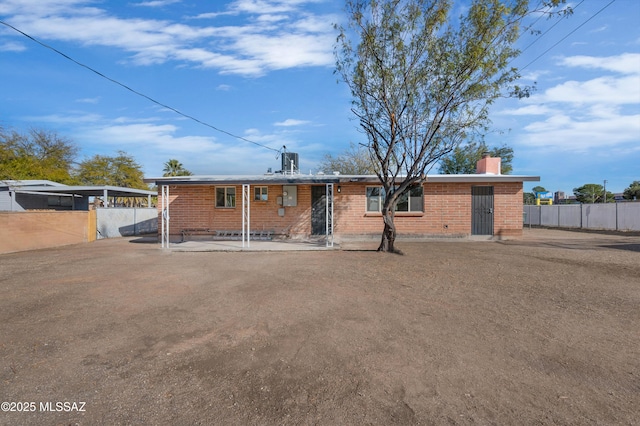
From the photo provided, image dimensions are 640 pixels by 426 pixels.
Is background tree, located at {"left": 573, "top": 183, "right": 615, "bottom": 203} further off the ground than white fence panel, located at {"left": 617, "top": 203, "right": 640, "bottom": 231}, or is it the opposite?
background tree, located at {"left": 573, "top": 183, "right": 615, "bottom": 203}

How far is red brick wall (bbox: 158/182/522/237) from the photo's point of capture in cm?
1431

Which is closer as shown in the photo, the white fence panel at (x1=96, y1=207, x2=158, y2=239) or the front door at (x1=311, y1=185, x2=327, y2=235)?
the front door at (x1=311, y1=185, x2=327, y2=235)

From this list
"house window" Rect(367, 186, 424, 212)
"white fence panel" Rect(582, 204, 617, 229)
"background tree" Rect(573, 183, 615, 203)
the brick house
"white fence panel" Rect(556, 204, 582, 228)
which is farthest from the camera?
"background tree" Rect(573, 183, 615, 203)

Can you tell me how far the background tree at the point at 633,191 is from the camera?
43469mm

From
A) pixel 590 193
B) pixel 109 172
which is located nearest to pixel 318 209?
pixel 109 172

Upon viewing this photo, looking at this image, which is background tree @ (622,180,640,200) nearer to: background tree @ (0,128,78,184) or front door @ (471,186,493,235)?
front door @ (471,186,493,235)

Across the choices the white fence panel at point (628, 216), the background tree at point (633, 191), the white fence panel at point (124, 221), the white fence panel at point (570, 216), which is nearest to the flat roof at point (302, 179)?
the white fence panel at point (124, 221)

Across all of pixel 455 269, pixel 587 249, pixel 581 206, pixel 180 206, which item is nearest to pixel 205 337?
pixel 455 269

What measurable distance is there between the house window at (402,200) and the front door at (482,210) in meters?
2.27

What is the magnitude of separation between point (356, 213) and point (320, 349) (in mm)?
10989

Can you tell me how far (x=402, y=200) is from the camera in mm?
14484

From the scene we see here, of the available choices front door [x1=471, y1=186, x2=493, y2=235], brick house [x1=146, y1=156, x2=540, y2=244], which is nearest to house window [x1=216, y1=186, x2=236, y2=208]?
brick house [x1=146, y1=156, x2=540, y2=244]

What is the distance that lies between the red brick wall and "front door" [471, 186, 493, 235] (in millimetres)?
187

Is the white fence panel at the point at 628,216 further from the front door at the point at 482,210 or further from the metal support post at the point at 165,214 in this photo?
the metal support post at the point at 165,214
